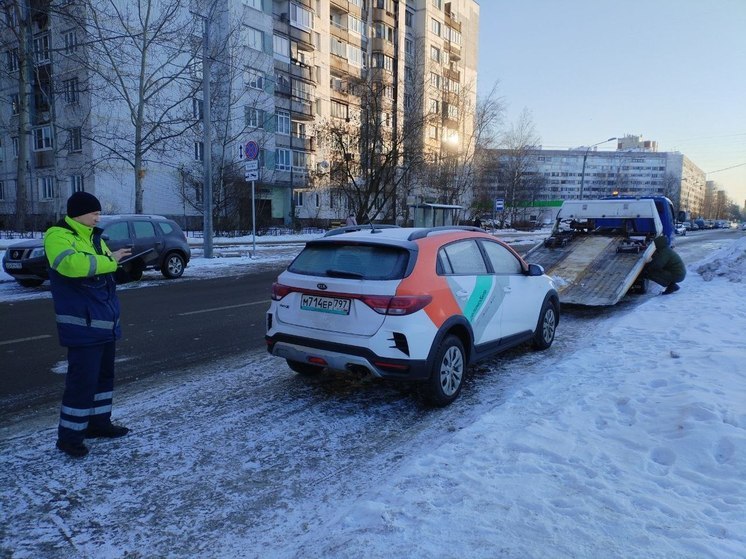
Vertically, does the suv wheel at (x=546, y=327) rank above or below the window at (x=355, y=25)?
below

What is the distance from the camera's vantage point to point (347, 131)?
98.3 ft

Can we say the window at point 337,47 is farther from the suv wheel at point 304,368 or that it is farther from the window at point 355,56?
the suv wheel at point 304,368

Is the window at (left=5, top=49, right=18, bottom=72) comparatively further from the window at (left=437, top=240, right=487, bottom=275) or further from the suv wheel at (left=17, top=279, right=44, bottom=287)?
the window at (left=437, top=240, right=487, bottom=275)

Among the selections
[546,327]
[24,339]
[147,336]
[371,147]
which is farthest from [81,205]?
[371,147]

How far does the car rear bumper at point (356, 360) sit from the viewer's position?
4262mm

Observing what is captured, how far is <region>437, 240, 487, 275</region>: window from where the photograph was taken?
4.85 m

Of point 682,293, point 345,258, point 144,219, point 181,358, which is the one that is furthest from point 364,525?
point 144,219

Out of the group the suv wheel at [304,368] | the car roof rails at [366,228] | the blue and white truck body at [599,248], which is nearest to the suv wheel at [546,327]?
the car roof rails at [366,228]

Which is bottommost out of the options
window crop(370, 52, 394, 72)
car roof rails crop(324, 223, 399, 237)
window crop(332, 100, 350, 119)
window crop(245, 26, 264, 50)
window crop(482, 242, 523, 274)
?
window crop(482, 242, 523, 274)

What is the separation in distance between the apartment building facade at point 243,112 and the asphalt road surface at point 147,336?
1248 cm

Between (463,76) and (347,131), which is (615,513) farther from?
(463,76)

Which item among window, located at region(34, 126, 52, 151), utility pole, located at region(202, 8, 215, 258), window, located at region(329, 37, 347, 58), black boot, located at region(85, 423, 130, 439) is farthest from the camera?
window, located at region(329, 37, 347, 58)

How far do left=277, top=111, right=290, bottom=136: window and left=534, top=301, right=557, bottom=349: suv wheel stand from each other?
40574mm

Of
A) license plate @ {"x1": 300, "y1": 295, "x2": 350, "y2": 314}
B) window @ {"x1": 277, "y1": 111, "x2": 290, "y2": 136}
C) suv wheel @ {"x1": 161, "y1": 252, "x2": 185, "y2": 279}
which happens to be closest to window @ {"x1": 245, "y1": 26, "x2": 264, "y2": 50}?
window @ {"x1": 277, "y1": 111, "x2": 290, "y2": 136}
